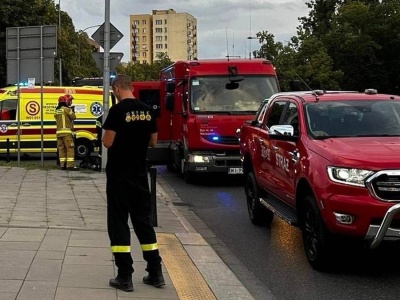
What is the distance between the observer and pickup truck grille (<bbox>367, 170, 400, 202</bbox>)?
5.84 m

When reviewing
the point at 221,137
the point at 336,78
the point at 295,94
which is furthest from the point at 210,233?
the point at 336,78

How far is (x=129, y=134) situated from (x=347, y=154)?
2170 mm

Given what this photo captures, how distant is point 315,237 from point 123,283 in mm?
2131

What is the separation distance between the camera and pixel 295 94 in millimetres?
8250

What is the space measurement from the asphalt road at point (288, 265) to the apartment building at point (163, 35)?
140 meters

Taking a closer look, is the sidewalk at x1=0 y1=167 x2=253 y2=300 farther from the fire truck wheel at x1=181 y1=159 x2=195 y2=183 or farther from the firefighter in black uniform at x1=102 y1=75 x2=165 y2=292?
the fire truck wheel at x1=181 y1=159 x2=195 y2=183

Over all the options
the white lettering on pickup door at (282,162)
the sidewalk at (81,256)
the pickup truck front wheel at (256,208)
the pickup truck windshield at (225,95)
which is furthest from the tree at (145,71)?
the white lettering on pickup door at (282,162)

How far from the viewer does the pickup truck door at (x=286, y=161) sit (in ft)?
23.6

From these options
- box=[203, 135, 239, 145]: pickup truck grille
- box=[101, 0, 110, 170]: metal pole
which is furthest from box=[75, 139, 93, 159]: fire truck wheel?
box=[203, 135, 239, 145]: pickup truck grille

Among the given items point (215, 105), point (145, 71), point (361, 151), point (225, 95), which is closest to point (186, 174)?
point (215, 105)

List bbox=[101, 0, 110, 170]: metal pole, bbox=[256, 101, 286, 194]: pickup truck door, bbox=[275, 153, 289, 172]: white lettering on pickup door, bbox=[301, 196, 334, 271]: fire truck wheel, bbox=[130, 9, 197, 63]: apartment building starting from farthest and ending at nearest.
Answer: bbox=[130, 9, 197, 63]: apartment building
bbox=[101, 0, 110, 170]: metal pole
bbox=[256, 101, 286, 194]: pickup truck door
bbox=[275, 153, 289, 172]: white lettering on pickup door
bbox=[301, 196, 334, 271]: fire truck wheel

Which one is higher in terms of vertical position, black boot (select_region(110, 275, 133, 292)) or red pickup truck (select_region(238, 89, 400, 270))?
red pickup truck (select_region(238, 89, 400, 270))

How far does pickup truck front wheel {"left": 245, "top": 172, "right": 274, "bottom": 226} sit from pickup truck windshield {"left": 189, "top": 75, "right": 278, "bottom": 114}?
4768 mm

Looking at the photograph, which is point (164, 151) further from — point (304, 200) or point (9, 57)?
point (304, 200)
